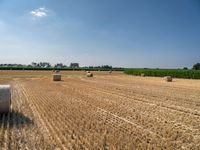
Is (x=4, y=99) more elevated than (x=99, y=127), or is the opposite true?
(x=4, y=99)

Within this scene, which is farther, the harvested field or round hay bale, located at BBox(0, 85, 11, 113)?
round hay bale, located at BBox(0, 85, 11, 113)

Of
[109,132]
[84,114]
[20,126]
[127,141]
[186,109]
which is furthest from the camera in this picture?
[186,109]

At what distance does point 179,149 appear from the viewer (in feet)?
Answer: 21.9

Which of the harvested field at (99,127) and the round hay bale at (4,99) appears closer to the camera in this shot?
the harvested field at (99,127)

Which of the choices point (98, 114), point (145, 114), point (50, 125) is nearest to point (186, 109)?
point (145, 114)

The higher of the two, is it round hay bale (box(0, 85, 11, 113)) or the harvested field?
round hay bale (box(0, 85, 11, 113))

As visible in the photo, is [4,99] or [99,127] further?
[4,99]

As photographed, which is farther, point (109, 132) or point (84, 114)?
point (84, 114)

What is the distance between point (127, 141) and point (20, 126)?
10.9ft

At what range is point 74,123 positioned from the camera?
9.17 meters

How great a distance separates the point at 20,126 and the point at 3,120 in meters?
1.13

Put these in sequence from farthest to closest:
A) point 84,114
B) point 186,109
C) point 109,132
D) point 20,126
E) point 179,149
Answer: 1. point 186,109
2. point 84,114
3. point 20,126
4. point 109,132
5. point 179,149

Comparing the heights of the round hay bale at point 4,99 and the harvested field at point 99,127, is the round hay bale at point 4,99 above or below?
above

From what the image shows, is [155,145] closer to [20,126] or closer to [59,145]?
[59,145]
